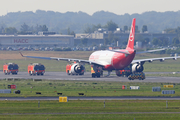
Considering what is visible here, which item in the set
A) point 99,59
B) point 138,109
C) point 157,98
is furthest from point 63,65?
point 138,109

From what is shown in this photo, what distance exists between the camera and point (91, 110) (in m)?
39.7

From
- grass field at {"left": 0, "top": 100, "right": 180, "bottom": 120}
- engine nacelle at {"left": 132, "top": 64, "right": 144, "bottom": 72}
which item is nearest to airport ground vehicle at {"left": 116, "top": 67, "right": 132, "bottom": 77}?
engine nacelle at {"left": 132, "top": 64, "right": 144, "bottom": 72}

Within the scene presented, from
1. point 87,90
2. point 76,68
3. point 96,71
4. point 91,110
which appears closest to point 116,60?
point 96,71

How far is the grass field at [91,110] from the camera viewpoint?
36062 millimetres

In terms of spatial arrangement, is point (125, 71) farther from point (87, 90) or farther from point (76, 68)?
point (87, 90)

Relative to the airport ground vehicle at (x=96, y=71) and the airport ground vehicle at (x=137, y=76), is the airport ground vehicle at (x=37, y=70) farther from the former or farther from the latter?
the airport ground vehicle at (x=137, y=76)

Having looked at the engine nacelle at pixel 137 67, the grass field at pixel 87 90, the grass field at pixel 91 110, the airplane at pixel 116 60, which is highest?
the airplane at pixel 116 60

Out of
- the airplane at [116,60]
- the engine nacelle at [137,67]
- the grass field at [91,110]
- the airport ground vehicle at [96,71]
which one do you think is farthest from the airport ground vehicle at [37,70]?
the grass field at [91,110]

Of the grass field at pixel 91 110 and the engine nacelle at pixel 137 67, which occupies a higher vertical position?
the engine nacelle at pixel 137 67

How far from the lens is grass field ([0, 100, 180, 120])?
36062 mm

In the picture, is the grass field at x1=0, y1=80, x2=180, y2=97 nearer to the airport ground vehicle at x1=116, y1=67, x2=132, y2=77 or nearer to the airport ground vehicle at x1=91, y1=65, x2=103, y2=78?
the airport ground vehicle at x1=116, y1=67, x2=132, y2=77

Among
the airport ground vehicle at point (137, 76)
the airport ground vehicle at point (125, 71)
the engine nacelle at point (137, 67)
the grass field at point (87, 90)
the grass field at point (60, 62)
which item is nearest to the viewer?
the grass field at point (87, 90)

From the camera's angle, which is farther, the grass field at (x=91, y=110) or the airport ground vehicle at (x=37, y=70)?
the airport ground vehicle at (x=37, y=70)

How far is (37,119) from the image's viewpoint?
113ft
